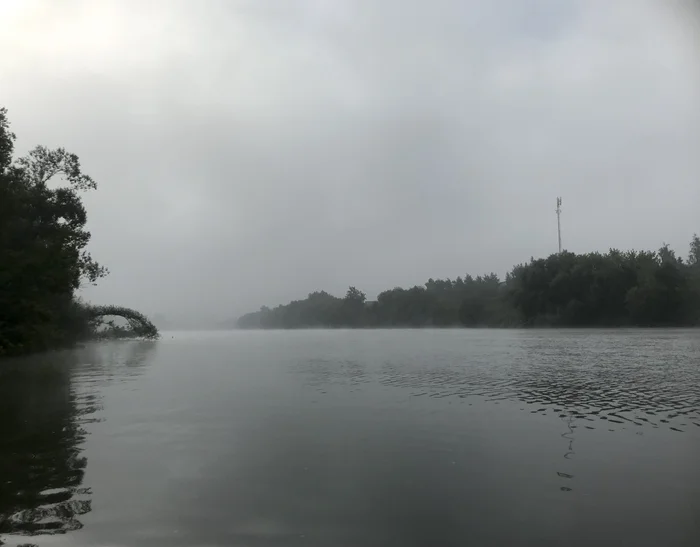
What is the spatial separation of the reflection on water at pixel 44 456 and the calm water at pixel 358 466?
0.15ft

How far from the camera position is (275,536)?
622 centimetres

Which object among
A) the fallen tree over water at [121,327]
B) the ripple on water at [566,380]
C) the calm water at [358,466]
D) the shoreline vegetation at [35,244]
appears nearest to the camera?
the calm water at [358,466]

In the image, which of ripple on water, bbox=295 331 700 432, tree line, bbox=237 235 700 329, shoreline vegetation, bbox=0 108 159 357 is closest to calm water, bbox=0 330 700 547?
ripple on water, bbox=295 331 700 432

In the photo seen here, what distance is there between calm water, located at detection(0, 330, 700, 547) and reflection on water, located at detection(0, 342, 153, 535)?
44 mm

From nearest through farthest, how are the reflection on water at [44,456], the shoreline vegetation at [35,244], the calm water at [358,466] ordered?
the calm water at [358,466] → the reflection on water at [44,456] → the shoreline vegetation at [35,244]

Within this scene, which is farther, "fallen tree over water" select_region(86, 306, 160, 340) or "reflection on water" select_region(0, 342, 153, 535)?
"fallen tree over water" select_region(86, 306, 160, 340)

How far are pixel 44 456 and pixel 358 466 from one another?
5765mm

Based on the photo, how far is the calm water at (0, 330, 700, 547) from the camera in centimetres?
640

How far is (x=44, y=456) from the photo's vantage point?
31.3ft

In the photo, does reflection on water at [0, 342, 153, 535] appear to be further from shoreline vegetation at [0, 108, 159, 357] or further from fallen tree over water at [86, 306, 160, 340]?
fallen tree over water at [86, 306, 160, 340]

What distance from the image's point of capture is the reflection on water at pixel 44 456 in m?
6.64

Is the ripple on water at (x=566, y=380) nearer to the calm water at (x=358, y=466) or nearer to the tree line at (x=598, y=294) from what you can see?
the calm water at (x=358, y=466)

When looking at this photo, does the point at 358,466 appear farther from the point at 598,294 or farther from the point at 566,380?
the point at 598,294

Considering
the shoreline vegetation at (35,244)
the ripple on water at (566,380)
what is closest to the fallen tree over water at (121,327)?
the shoreline vegetation at (35,244)
